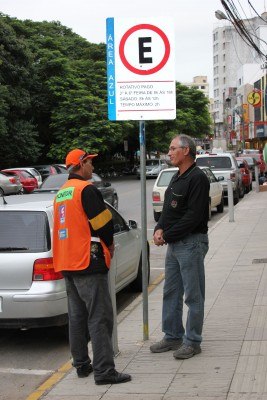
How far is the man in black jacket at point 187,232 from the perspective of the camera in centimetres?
525

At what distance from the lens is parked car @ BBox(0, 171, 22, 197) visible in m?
28.9

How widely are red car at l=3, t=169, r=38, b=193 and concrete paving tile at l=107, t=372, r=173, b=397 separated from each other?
2635 cm

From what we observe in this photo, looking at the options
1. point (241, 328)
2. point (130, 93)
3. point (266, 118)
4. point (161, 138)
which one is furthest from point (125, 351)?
point (266, 118)

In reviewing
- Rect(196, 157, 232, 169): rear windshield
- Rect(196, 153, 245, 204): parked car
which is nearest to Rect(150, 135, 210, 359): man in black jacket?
Rect(196, 153, 245, 204): parked car

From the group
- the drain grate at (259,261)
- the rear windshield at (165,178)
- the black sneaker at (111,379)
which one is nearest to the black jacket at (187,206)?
the black sneaker at (111,379)

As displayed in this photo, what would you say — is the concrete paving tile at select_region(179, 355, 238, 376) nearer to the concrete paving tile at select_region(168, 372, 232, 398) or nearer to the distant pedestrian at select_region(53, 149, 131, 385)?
the concrete paving tile at select_region(168, 372, 232, 398)

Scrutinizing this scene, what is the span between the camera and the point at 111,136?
4397 centimetres

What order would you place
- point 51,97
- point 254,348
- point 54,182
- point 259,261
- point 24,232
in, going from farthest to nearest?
point 51,97, point 54,182, point 259,261, point 24,232, point 254,348

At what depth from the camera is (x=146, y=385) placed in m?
4.86

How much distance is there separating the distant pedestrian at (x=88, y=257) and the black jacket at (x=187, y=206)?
659 mm

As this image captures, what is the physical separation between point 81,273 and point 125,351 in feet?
4.42

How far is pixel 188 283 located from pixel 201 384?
884 millimetres

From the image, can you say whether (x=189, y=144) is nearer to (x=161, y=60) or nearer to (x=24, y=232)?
(x=161, y=60)

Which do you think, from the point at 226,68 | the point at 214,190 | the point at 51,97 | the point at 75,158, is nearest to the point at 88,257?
the point at 75,158
